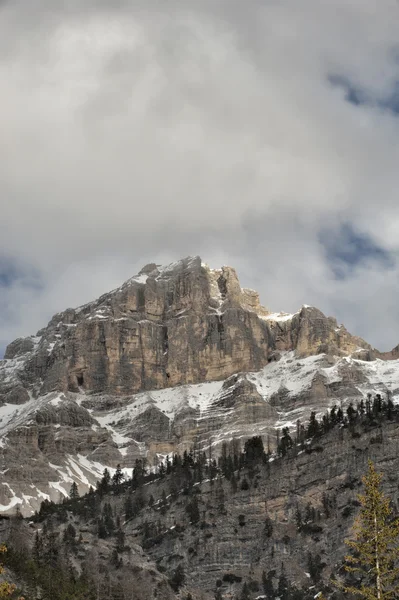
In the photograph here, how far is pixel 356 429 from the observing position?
199500 mm

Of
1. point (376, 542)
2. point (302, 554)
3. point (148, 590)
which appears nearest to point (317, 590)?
point (302, 554)

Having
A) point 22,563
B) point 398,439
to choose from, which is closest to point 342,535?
point 398,439

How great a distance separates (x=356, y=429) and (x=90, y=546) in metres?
50.3

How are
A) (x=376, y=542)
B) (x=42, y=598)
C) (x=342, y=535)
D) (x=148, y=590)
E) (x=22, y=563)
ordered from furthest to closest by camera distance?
(x=342, y=535) < (x=148, y=590) < (x=22, y=563) < (x=42, y=598) < (x=376, y=542)

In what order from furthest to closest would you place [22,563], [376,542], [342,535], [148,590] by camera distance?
[342,535] → [148,590] → [22,563] → [376,542]

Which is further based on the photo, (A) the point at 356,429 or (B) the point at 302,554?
(A) the point at 356,429

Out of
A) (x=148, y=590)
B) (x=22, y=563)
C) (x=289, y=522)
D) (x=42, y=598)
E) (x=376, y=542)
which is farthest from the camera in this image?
(x=289, y=522)

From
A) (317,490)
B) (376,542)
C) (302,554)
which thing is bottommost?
(376,542)

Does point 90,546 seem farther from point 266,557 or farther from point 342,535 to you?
point 342,535

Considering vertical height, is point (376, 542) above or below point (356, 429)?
Result: below

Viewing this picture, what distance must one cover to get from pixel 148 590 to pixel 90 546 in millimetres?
22543

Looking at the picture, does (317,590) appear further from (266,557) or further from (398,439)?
(398,439)

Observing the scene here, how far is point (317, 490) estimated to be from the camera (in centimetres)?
19662

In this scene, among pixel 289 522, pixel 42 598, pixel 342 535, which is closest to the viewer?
pixel 42 598
